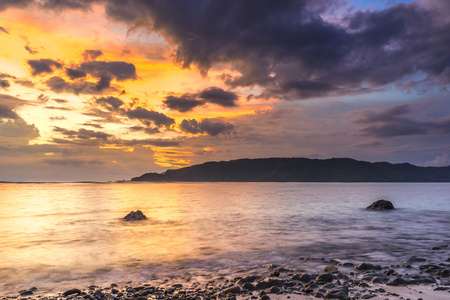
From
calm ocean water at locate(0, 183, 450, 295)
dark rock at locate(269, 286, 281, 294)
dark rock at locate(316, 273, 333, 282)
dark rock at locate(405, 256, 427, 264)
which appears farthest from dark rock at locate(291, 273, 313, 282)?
dark rock at locate(405, 256, 427, 264)

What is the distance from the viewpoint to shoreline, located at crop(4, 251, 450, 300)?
8.50 m

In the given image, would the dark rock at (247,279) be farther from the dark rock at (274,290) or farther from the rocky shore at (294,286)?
the dark rock at (274,290)

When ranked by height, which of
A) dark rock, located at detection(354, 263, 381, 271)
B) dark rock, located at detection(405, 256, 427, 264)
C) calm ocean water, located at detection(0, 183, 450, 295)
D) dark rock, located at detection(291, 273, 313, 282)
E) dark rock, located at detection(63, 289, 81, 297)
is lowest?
calm ocean water, located at detection(0, 183, 450, 295)

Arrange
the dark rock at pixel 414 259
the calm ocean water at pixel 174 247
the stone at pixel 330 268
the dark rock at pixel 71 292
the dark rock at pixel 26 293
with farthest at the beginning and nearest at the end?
the dark rock at pixel 414 259, the calm ocean water at pixel 174 247, the stone at pixel 330 268, the dark rock at pixel 26 293, the dark rock at pixel 71 292

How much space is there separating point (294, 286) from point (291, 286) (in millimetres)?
93

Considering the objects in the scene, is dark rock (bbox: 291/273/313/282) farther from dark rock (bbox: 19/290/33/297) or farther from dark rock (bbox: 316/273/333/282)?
dark rock (bbox: 19/290/33/297)

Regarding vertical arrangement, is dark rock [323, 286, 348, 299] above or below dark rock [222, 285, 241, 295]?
above

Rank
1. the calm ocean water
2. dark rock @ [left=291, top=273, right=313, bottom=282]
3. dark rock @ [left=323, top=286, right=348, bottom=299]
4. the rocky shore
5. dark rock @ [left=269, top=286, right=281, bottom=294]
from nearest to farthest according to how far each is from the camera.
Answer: dark rock @ [left=323, top=286, right=348, bottom=299] → the rocky shore → dark rock @ [left=269, top=286, right=281, bottom=294] → dark rock @ [left=291, top=273, right=313, bottom=282] → the calm ocean water

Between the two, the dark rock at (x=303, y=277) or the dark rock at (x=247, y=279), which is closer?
the dark rock at (x=247, y=279)

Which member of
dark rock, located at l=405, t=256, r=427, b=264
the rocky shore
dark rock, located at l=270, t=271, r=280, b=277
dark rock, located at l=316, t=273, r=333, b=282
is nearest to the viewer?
the rocky shore

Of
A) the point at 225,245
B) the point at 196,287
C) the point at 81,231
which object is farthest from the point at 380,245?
the point at 81,231

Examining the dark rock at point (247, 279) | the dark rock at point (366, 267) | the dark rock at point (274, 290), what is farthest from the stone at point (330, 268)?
the dark rock at point (274, 290)

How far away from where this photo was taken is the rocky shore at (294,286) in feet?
27.9

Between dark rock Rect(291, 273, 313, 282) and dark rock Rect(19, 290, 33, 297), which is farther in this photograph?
dark rock Rect(291, 273, 313, 282)
